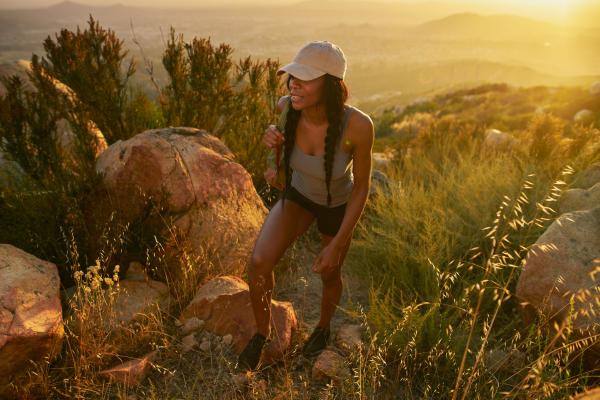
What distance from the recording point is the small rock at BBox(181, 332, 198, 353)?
2396mm

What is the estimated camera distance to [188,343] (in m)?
2.42

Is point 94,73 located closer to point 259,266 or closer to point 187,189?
point 187,189

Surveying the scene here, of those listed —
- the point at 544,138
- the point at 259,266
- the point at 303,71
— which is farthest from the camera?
the point at 544,138

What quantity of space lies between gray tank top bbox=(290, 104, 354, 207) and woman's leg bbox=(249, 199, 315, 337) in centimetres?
15

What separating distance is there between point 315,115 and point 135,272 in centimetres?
195

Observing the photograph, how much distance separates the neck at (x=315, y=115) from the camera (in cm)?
214

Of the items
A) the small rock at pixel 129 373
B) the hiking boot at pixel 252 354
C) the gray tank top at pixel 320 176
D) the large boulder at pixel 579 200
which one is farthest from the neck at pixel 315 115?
the large boulder at pixel 579 200

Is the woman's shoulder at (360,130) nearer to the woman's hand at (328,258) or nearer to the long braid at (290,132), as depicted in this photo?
the long braid at (290,132)

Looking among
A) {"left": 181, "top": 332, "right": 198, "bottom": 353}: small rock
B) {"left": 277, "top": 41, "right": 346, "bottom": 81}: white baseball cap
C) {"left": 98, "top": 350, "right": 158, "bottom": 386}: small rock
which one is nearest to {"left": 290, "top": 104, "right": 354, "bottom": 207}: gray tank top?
{"left": 277, "top": 41, "right": 346, "bottom": 81}: white baseball cap

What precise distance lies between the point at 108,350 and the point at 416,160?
474 centimetres

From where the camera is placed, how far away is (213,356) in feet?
7.83

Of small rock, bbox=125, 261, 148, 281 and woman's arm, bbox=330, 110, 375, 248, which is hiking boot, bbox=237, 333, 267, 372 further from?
small rock, bbox=125, 261, 148, 281

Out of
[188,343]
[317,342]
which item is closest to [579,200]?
[317,342]

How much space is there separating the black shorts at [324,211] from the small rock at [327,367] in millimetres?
789
